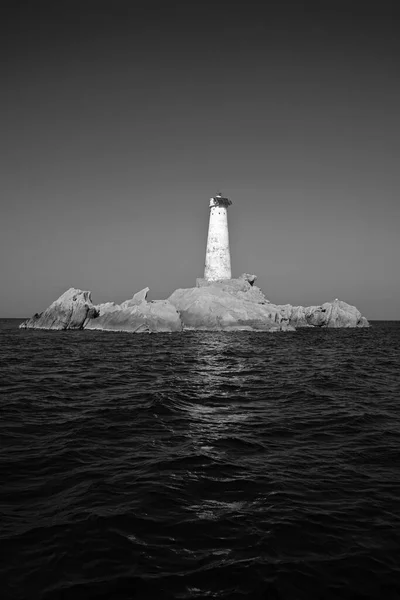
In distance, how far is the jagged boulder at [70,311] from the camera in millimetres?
57938

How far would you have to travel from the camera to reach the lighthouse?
68812 mm

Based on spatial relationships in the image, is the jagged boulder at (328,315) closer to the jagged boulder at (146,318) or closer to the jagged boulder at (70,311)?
the jagged boulder at (146,318)

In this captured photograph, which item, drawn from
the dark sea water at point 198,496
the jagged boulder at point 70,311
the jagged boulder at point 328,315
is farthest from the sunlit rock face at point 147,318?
the dark sea water at point 198,496

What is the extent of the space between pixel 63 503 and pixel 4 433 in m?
3.89

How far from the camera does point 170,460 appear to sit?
7691 mm

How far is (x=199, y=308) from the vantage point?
5719 centimetres

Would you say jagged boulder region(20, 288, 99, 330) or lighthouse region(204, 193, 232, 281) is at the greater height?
lighthouse region(204, 193, 232, 281)

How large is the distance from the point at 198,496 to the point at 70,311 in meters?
54.4

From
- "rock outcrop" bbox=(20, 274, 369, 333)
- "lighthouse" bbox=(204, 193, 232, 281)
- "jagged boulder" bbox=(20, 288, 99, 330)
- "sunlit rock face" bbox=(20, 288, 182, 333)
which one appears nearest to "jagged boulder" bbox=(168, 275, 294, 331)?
"rock outcrop" bbox=(20, 274, 369, 333)

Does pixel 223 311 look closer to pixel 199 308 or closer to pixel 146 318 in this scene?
Answer: pixel 199 308

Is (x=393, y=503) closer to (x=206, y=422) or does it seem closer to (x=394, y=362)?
(x=206, y=422)

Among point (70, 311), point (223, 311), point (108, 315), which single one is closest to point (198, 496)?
point (223, 311)

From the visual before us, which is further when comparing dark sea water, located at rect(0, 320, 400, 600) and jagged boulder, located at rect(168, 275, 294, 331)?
jagged boulder, located at rect(168, 275, 294, 331)

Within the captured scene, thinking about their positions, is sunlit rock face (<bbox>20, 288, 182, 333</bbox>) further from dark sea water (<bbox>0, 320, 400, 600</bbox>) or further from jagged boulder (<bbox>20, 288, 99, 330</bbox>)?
dark sea water (<bbox>0, 320, 400, 600</bbox>)
